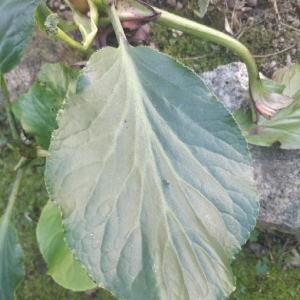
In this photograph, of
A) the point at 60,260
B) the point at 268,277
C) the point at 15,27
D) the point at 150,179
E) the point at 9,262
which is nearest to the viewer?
the point at 150,179

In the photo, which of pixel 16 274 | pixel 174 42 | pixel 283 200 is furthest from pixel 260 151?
pixel 16 274

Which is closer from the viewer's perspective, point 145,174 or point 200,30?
point 145,174

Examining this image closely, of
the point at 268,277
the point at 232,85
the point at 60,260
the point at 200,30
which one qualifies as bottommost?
the point at 268,277

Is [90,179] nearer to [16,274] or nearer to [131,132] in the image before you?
[131,132]

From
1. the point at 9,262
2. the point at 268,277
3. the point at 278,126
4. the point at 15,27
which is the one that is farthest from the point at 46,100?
the point at 268,277

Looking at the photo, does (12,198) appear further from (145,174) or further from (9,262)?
(145,174)

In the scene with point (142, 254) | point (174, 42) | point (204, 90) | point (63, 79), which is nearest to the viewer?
point (142, 254)

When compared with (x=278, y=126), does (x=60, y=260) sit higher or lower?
lower
